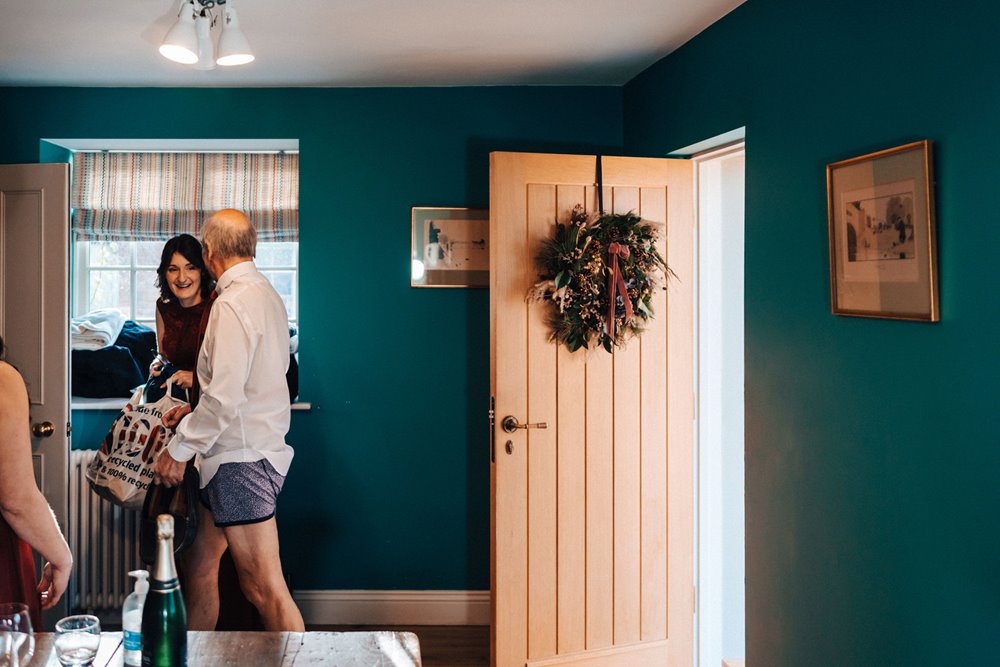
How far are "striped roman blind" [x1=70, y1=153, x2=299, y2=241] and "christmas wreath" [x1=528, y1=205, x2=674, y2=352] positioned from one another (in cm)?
155

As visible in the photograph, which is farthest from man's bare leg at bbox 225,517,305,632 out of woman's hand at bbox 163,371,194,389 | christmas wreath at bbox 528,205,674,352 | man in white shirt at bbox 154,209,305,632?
christmas wreath at bbox 528,205,674,352

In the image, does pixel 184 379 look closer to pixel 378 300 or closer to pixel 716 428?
pixel 378 300

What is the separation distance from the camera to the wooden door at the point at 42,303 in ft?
11.1

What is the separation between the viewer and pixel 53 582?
6.31 ft

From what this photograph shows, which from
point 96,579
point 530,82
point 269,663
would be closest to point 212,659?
point 269,663

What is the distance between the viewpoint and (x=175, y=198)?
4.06m

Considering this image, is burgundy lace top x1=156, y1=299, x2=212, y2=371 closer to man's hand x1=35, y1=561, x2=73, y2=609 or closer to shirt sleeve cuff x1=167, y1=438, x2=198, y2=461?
shirt sleeve cuff x1=167, y1=438, x2=198, y2=461

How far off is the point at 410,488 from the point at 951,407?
8.51 feet

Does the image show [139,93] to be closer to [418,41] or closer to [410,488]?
[418,41]

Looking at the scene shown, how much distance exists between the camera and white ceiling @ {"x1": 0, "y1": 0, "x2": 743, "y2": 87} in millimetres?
2701

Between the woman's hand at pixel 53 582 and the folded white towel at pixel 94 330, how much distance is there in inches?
87.5

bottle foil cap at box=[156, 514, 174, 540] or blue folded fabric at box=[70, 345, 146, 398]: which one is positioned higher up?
blue folded fabric at box=[70, 345, 146, 398]

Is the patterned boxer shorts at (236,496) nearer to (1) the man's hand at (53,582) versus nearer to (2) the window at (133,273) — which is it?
(1) the man's hand at (53,582)

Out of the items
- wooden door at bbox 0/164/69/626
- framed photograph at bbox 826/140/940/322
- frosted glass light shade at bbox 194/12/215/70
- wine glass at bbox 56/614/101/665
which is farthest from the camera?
wooden door at bbox 0/164/69/626
